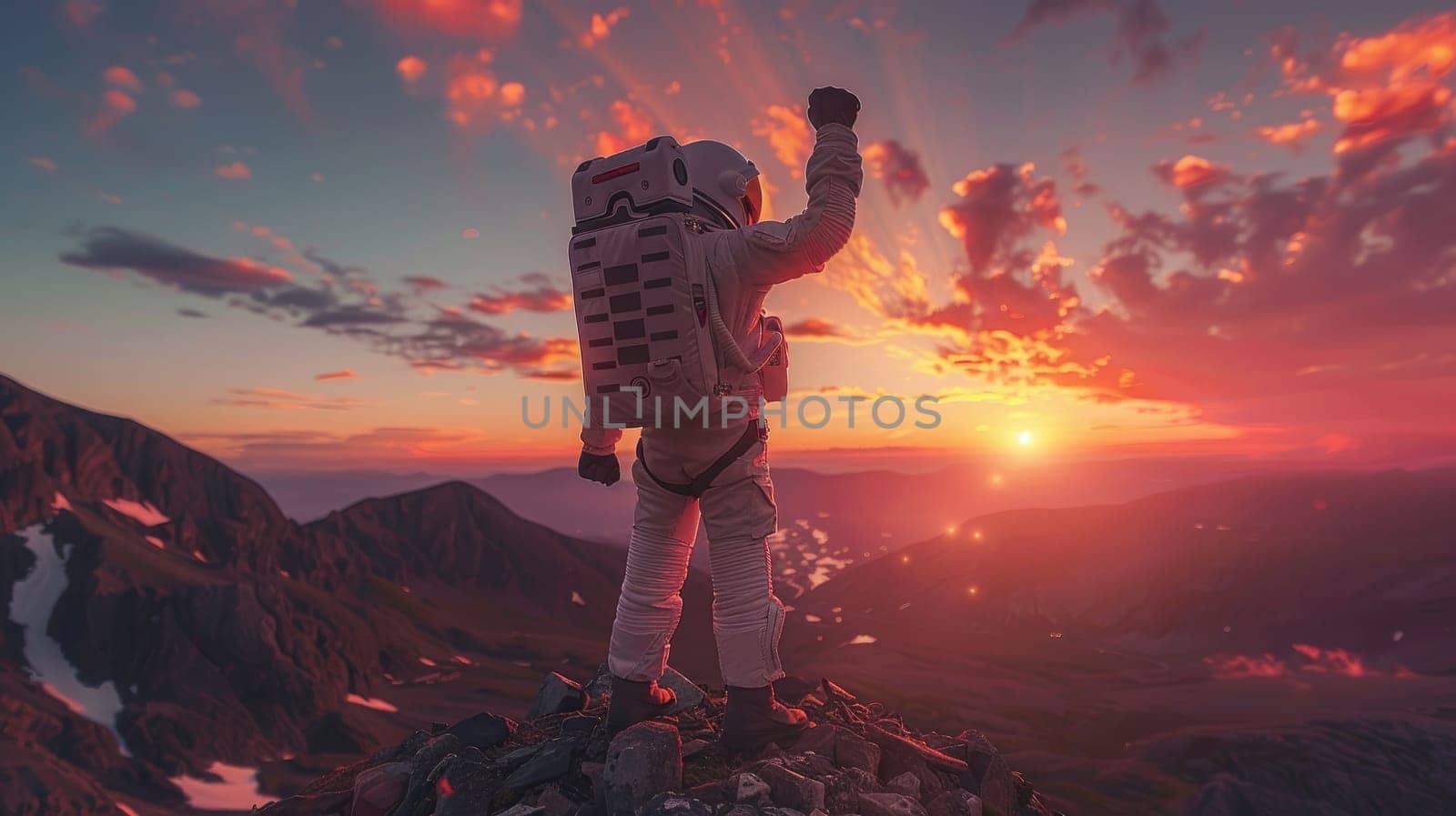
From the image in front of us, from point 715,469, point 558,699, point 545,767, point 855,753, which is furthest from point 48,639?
point 855,753

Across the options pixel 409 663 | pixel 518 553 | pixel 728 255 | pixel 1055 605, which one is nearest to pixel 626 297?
pixel 728 255

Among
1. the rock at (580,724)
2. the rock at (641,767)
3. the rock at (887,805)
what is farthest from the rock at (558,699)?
the rock at (887,805)

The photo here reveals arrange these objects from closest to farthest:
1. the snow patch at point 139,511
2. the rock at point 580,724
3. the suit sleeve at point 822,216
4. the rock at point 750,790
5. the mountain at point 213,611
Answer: the rock at point 750,790 < the suit sleeve at point 822,216 < the rock at point 580,724 < the mountain at point 213,611 < the snow patch at point 139,511

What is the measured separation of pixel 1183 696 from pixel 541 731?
58869 millimetres

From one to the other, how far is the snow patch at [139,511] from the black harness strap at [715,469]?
109 metres

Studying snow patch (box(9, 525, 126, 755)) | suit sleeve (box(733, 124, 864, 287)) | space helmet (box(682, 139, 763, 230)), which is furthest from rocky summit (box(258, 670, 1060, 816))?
snow patch (box(9, 525, 126, 755))

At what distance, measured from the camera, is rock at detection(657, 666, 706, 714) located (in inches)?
247

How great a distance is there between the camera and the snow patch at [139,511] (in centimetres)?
8562

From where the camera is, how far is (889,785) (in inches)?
189

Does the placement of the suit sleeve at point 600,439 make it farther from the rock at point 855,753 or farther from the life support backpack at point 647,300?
the rock at point 855,753

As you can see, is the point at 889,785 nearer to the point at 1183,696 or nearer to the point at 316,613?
the point at 1183,696

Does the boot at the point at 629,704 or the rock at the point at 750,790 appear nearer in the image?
the rock at the point at 750,790

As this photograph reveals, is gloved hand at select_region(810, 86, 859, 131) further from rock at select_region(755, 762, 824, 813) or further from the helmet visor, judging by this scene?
rock at select_region(755, 762, 824, 813)

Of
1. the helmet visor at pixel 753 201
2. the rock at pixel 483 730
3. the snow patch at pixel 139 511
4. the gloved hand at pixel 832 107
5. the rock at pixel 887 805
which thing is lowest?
the snow patch at pixel 139 511
